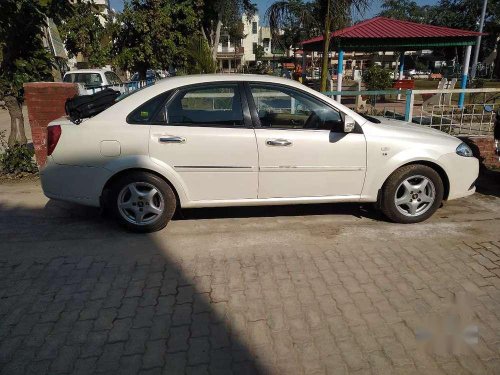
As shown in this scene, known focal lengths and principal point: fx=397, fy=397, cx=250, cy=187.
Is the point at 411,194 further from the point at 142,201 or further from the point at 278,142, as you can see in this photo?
the point at 142,201

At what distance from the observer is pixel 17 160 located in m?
6.14

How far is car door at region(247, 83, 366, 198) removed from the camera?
402cm

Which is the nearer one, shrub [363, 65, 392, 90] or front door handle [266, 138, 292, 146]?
front door handle [266, 138, 292, 146]

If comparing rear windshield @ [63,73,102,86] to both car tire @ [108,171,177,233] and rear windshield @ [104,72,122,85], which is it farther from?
car tire @ [108,171,177,233]

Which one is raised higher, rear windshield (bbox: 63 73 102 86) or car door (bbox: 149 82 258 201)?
rear windshield (bbox: 63 73 102 86)

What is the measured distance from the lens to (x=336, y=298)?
3.05 metres

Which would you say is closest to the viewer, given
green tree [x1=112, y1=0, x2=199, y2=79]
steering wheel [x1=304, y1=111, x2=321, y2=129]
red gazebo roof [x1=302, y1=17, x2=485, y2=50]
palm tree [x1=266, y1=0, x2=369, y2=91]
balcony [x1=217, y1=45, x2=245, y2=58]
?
steering wheel [x1=304, y1=111, x2=321, y2=129]

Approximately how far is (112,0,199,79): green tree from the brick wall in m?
15.0

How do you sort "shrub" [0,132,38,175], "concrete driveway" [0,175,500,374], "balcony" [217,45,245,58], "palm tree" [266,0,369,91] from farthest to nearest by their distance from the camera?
"balcony" [217,45,245,58] → "palm tree" [266,0,369,91] → "shrub" [0,132,38,175] → "concrete driveway" [0,175,500,374]

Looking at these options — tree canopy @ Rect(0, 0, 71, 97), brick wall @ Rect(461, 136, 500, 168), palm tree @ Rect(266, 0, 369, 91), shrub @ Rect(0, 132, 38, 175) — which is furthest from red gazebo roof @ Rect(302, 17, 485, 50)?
shrub @ Rect(0, 132, 38, 175)

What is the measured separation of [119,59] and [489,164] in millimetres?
17629

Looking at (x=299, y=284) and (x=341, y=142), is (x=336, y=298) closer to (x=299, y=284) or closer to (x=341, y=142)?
(x=299, y=284)

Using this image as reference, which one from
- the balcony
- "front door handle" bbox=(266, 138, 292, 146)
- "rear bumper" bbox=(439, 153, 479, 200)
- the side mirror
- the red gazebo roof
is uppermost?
the balcony

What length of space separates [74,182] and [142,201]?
715mm
